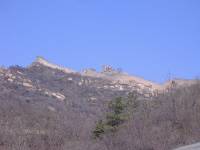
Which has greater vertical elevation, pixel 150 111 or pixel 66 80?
pixel 66 80

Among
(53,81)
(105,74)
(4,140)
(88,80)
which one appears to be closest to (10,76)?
(53,81)

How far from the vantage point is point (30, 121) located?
112 feet

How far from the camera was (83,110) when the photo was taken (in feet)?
148

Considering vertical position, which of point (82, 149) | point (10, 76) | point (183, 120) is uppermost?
point (10, 76)

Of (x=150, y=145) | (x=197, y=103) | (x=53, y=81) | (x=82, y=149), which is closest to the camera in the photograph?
(x=150, y=145)

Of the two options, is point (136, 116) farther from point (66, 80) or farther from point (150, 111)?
point (66, 80)

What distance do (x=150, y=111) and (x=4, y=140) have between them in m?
5.74

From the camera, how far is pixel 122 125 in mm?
18062

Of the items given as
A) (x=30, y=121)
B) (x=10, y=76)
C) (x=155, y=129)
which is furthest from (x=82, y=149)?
(x=10, y=76)

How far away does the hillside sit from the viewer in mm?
15219

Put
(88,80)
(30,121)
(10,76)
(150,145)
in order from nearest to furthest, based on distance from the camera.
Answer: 1. (150,145)
2. (30,121)
3. (10,76)
4. (88,80)

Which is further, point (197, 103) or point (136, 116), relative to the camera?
point (136, 116)

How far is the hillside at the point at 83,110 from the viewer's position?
15.2 metres

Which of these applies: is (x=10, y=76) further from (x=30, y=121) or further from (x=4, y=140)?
(x=4, y=140)
